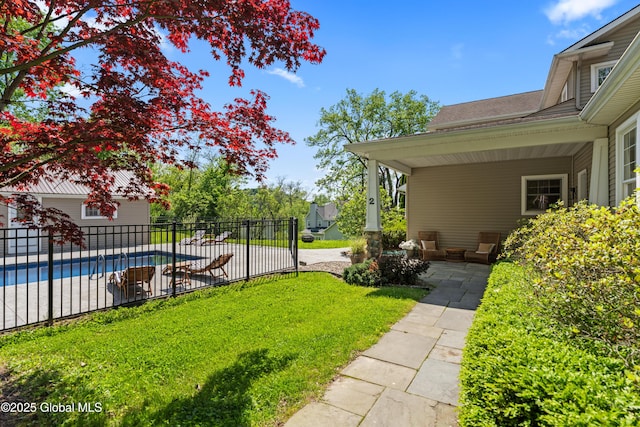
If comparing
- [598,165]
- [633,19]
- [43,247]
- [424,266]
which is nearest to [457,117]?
[633,19]

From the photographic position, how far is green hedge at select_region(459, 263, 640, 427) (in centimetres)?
136

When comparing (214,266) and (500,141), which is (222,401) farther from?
(500,141)

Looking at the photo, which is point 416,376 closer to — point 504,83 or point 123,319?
point 123,319

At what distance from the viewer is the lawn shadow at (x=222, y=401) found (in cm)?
237

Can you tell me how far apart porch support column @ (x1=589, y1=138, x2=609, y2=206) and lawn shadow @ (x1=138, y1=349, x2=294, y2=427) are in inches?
252

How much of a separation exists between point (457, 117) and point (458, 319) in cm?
1166

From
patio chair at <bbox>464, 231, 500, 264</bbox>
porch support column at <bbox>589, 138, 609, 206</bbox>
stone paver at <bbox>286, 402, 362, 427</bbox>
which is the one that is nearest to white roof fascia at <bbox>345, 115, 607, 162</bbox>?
porch support column at <bbox>589, 138, 609, 206</bbox>

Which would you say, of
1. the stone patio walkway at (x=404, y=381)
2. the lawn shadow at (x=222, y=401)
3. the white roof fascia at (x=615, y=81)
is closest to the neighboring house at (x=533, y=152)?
the white roof fascia at (x=615, y=81)

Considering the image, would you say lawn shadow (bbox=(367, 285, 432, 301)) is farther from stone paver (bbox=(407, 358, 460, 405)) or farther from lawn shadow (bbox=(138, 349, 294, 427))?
lawn shadow (bbox=(138, 349, 294, 427))

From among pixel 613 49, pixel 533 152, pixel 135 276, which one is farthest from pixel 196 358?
pixel 613 49

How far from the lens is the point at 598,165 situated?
19.5ft

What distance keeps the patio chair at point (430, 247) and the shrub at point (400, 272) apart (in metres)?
3.66

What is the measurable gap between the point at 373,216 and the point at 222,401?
634cm

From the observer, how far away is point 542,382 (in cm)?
157
